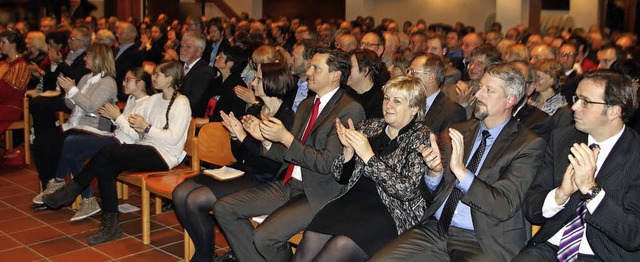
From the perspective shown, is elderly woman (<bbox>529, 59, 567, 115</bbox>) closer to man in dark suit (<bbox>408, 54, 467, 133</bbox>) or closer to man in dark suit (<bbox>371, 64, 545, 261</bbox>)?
man in dark suit (<bbox>408, 54, 467, 133</bbox>)

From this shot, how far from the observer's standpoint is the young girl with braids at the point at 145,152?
4953 millimetres

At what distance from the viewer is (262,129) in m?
3.73

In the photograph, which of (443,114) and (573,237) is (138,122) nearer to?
(443,114)

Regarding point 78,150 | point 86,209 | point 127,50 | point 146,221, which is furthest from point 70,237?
point 127,50

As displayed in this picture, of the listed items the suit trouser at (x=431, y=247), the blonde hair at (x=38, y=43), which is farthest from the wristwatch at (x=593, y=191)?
the blonde hair at (x=38, y=43)

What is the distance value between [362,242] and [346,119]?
76 cm

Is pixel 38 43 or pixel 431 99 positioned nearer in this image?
pixel 431 99

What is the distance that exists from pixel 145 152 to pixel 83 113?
1001 mm

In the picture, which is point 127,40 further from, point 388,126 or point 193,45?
point 388,126

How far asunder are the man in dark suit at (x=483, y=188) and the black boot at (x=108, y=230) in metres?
2.41

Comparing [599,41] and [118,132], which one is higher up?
[599,41]

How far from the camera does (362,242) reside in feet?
11.1

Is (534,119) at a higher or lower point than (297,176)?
higher

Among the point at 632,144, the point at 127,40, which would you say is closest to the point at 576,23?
the point at 127,40
